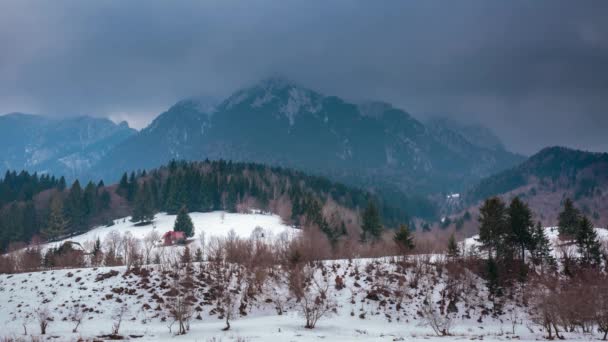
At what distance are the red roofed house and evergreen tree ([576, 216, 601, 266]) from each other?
88356 millimetres

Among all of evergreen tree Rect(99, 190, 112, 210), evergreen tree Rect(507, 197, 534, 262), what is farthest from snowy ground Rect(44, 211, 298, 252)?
evergreen tree Rect(507, 197, 534, 262)

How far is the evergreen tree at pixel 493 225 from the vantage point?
2402 inches

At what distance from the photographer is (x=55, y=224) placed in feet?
406

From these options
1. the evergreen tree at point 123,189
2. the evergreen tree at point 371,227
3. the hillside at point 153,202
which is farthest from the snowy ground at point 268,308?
the evergreen tree at point 123,189

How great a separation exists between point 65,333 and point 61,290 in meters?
13.7

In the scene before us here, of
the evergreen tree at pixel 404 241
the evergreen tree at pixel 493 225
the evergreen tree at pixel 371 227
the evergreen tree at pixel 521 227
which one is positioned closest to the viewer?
the evergreen tree at pixel 493 225

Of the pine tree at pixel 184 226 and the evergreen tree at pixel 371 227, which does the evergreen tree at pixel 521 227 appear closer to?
the evergreen tree at pixel 371 227

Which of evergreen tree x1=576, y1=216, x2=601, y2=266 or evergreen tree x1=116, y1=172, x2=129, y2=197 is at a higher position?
evergreen tree x1=116, y1=172, x2=129, y2=197

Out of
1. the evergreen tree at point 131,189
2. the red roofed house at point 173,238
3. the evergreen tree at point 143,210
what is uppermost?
the evergreen tree at point 131,189

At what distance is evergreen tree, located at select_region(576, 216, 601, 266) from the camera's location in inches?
2425

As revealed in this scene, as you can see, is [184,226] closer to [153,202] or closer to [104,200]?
[153,202]

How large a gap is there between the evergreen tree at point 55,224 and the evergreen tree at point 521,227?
12441cm

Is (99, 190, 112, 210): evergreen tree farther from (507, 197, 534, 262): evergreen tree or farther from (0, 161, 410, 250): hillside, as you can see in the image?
(507, 197, 534, 262): evergreen tree

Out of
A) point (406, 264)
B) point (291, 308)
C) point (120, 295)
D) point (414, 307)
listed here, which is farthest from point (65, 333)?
point (406, 264)
